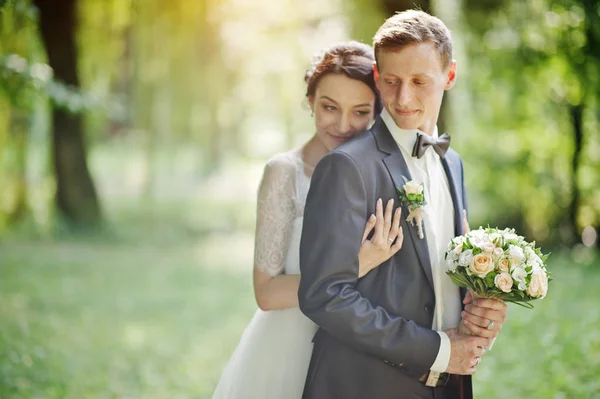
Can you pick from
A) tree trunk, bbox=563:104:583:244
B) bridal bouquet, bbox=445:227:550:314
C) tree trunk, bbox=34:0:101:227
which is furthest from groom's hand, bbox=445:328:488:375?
tree trunk, bbox=34:0:101:227

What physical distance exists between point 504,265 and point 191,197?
20.7 m

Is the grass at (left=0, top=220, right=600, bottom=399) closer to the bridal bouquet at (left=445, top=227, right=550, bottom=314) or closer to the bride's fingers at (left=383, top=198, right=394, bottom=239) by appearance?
the bridal bouquet at (left=445, top=227, right=550, bottom=314)

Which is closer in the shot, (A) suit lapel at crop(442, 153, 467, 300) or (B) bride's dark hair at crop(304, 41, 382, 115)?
(A) suit lapel at crop(442, 153, 467, 300)

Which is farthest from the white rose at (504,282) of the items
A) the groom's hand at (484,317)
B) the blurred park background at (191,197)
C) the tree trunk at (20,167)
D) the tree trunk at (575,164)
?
the tree trunk at (20,167)

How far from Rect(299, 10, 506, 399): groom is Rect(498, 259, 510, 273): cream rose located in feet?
0.46

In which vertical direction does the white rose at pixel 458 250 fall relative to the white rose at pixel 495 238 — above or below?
below

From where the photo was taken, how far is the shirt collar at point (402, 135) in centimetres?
249

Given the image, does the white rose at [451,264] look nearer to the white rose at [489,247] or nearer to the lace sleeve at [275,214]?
the white rose at [489,247]

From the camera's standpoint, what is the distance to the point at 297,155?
326 centimetres

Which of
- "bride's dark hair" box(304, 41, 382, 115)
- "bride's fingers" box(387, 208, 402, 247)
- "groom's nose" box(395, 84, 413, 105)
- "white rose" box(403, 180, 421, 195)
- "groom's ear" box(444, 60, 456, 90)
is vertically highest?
"bride's dark hair" box(304, 41, 382, 115)

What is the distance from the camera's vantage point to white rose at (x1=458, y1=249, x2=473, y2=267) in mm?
2244

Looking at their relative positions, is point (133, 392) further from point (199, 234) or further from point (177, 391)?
point (199, 234)

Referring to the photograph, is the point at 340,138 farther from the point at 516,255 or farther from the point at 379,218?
the point at 516,255

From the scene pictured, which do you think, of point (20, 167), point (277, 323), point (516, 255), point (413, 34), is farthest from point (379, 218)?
point (20, 167)
